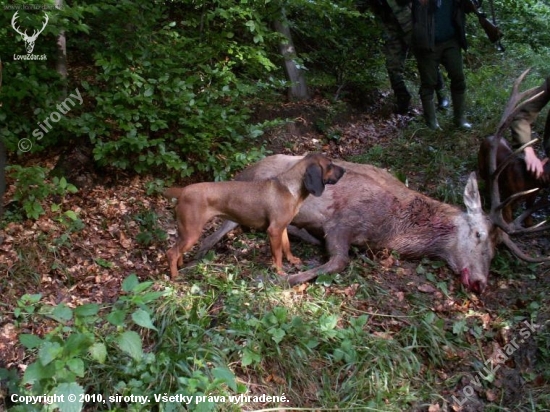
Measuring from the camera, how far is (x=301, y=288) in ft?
16.1

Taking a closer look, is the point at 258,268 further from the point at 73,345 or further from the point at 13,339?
the point at 73,345

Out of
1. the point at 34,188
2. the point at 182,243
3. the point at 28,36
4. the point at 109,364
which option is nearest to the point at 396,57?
the point at 182,243

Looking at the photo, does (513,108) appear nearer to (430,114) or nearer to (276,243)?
(430,114)

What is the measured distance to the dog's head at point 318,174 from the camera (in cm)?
491

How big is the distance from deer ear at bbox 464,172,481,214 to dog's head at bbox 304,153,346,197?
157cm

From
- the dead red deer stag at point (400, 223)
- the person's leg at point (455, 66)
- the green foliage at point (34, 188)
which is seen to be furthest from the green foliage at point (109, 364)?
the person's leg at point (455, 66)

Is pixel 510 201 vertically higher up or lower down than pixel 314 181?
lower down

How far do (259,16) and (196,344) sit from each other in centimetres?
431

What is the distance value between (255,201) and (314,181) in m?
0.62

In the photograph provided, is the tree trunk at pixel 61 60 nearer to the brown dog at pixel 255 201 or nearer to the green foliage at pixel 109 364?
the brown dog at pixel 255 201

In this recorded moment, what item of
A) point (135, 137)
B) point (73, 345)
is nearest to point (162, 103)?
point (135, 137)

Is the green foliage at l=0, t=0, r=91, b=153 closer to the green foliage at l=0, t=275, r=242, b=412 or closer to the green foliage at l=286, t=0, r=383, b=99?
the green foliage at l=0, t=275, r=242, b=412

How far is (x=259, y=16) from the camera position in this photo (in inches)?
251

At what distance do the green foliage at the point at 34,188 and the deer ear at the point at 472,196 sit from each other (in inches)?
165
